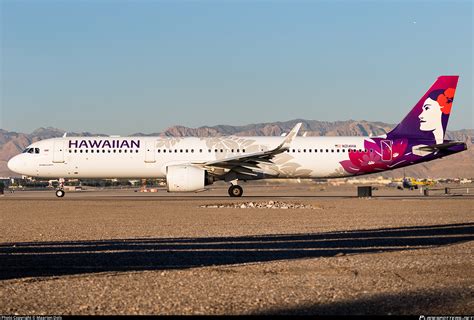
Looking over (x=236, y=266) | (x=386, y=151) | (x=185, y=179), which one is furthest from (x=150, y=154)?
(x=236, y=266)

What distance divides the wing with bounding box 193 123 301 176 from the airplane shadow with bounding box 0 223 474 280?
22.6 meters

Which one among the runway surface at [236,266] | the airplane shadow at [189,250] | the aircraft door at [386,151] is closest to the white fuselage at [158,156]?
the aircraft door at [386,151]

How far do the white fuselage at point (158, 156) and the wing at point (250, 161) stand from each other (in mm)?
651

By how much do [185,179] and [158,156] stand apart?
→ 376 centimetres

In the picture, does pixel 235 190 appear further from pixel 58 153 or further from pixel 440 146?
pixel 440 146

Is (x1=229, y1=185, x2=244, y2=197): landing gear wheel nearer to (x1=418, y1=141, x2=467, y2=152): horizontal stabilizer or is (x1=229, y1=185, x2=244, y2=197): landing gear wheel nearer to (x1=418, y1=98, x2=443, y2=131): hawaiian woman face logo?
(x1=418, y1=141, x2=467, y2=152): horizontal stabilizer

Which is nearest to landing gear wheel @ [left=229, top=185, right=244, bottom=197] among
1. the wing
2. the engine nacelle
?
the wing

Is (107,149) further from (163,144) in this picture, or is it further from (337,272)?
(337,272)

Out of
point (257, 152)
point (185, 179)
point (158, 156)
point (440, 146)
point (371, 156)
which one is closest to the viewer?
point (185, 179)

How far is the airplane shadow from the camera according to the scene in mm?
14008

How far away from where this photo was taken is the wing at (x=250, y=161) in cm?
4456

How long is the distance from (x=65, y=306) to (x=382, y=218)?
20035 mm

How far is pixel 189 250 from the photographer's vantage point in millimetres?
16797

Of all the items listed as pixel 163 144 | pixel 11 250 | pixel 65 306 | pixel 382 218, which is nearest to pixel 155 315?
pixel 65 306
